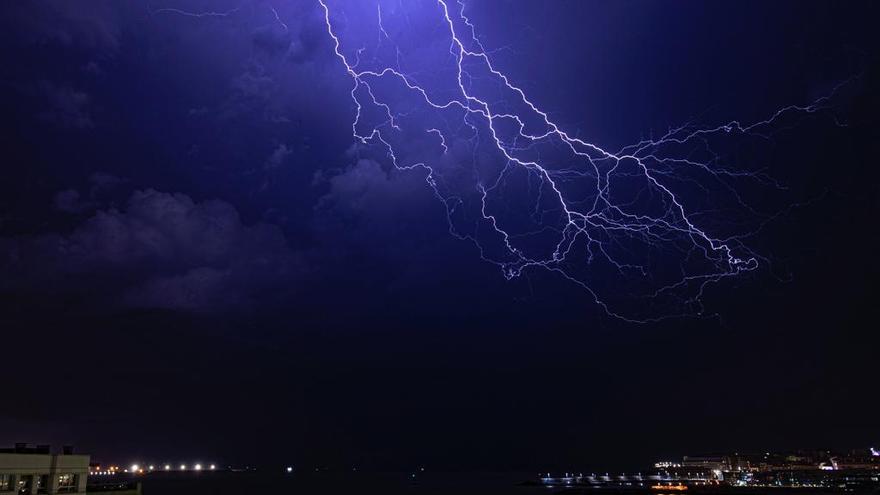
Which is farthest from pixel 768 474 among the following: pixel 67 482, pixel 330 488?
pixel 67 482

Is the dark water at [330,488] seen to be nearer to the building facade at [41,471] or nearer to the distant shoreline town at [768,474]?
the distant shoreline town at [768,474]

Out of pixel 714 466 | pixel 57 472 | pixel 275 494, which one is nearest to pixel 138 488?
pixel 57 472

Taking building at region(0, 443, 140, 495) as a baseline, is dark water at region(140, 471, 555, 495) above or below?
below

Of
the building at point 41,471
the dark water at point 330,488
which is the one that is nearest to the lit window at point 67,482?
the building at point 41,471

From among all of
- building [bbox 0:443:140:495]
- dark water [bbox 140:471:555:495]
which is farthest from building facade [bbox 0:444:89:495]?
dark water [bbox 140:471:555:495]

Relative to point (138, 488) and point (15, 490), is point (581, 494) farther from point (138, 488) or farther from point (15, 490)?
point (15, 490)

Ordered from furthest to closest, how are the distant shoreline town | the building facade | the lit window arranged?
the distant shoreline town → the lit window → the building facade

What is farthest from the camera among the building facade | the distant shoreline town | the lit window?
the distant shoreline town

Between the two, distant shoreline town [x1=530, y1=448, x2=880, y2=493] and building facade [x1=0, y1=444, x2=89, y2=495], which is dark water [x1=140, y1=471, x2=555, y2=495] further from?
building facade [x1=0, y1=444, x2=89, y2=495]
